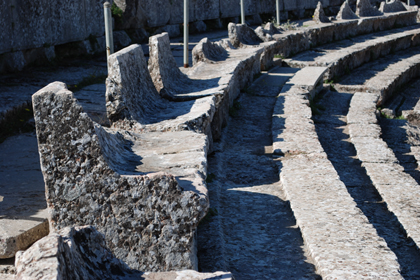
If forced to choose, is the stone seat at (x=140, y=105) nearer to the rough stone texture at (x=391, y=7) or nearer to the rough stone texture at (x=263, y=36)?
the rough stone texture at (x=263, y=36)

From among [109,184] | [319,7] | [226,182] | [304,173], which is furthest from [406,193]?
[319,7]

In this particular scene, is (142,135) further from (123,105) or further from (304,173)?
(304,173)

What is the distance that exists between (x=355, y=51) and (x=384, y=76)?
108 centimetres

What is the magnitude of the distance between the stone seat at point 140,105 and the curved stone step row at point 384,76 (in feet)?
17.2

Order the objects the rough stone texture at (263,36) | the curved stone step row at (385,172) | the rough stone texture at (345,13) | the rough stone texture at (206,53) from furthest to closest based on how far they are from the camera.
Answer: the rough stone texture at (345,13), the rough stone texture at (263,36), the rough stone texture at (206,53), the curved stone step row at (385,172)

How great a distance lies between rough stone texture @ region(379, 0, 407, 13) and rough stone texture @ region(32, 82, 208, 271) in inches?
616

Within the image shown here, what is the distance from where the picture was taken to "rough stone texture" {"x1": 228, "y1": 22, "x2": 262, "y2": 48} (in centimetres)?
784

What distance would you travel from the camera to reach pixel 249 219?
3.11 meters

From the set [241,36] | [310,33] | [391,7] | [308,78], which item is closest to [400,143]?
[308,78]

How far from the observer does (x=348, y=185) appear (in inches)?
168

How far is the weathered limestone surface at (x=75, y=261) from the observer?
1341 mm

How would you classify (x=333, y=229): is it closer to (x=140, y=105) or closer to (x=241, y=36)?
(x=140, y=105)

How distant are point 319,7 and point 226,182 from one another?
32.2 feet

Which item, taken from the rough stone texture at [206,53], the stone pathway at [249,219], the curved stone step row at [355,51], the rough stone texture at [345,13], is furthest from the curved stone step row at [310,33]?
the stone pathway at [249,219]
